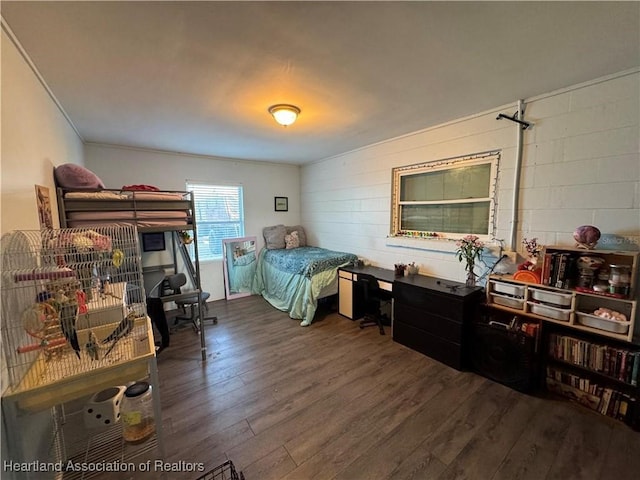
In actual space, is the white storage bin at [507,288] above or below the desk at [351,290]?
above

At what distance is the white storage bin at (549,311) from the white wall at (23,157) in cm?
323

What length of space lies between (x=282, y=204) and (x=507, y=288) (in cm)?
393

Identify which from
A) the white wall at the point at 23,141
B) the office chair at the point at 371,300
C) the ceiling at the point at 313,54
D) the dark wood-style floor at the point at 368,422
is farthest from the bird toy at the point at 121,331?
the office chair at the point at 371,300

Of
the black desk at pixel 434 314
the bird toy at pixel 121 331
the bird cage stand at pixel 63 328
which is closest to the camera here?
the bird cage stand at pixel 63 328

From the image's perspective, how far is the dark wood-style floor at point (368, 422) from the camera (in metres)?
1.54

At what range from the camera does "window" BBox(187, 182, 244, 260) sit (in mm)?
4328

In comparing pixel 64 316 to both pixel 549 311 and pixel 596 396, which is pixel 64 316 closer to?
pixel 549 311

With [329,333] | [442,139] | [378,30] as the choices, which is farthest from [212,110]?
[329,333]

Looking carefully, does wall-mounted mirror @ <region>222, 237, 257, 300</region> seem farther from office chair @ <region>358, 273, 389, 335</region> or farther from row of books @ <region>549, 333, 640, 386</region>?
row of books @ <region>549, 333, 640, 386</region>

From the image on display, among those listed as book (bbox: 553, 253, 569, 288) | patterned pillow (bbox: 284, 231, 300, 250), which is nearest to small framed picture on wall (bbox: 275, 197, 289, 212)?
patterned pillow (bbox: 284, 231, 300, 250)

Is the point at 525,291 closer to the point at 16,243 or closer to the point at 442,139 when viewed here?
the point at 442,139

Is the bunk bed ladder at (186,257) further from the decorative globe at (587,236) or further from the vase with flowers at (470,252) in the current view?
the decorative globe at (587,236)

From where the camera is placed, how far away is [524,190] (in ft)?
7.82

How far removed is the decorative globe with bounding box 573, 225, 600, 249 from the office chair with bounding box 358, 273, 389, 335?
1846 mm
